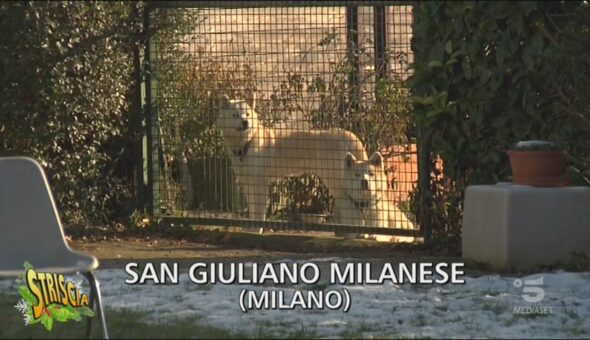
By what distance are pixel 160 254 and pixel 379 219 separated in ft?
6.15

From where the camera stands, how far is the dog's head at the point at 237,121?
35.6 feet

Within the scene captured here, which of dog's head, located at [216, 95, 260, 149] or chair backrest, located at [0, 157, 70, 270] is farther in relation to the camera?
dog's head, located at [216, 95, 260, 149]

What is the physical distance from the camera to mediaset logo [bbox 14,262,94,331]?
21.1ft

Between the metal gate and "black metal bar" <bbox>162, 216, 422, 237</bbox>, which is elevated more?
the metal gate

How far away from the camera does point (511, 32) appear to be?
9.12m

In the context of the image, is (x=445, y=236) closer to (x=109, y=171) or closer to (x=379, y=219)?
(x=379, y=219)

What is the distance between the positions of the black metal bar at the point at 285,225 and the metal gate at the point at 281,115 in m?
0.01

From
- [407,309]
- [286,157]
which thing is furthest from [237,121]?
[407,309]

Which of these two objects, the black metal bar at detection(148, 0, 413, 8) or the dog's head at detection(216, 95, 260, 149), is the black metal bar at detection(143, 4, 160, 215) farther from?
the dog's head at detection(216, 95, 260, 149)

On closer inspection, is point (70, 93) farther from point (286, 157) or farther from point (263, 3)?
point (286, 157)

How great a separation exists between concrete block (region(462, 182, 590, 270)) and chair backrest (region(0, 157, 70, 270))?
3.42 m

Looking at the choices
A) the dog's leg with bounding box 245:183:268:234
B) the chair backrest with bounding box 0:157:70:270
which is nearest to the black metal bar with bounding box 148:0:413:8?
the dog's leg with bounding box 245:183:268:234

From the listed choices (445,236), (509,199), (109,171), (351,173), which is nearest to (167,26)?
(109,171)

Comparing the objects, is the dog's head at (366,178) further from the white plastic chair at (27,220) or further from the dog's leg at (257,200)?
the white plastic chair at (27,220)
